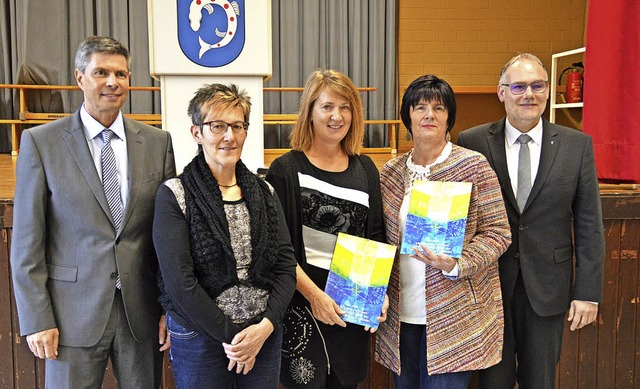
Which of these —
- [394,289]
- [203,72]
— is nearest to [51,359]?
[394,289]

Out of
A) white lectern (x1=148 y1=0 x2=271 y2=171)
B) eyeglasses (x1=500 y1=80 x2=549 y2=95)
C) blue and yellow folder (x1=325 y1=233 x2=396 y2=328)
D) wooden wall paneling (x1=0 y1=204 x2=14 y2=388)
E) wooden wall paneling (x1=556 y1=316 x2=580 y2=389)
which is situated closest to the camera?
blue and yellow folder (x1=325 y1=233 x2=396 y2=328)

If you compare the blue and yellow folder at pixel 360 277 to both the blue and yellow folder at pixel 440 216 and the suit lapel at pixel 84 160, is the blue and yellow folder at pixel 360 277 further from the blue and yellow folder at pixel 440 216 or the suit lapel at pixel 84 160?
the suit lapel at pixel 84 160

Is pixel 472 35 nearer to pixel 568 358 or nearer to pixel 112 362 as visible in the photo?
pixel 568 358

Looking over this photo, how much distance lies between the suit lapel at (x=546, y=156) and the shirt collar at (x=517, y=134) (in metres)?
0.02

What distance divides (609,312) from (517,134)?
1.07m

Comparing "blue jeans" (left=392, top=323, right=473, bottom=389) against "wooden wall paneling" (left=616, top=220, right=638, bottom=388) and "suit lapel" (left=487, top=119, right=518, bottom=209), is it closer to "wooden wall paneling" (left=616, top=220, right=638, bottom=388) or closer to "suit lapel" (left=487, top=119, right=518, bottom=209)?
"suit lapel" (left=487, top=119, right=518, bottom=209)

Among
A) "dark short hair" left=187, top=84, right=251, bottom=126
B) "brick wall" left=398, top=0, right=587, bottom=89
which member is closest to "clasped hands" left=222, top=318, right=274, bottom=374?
"dark short hair" left=187, top=84, right=251, bottom=126

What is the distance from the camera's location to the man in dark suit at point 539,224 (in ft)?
5.94

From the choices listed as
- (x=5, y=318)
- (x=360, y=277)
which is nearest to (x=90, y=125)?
(x=360, y=277)

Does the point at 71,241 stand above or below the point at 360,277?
above

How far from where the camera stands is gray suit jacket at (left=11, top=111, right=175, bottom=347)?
1.53m

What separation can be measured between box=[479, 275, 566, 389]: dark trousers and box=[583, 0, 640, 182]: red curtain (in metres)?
1.07

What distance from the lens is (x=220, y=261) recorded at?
145 cm

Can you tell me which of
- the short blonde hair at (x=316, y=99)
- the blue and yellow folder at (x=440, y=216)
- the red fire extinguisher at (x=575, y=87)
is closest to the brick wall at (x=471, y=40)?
the red fire extinguisher at (x=575, y=87)
